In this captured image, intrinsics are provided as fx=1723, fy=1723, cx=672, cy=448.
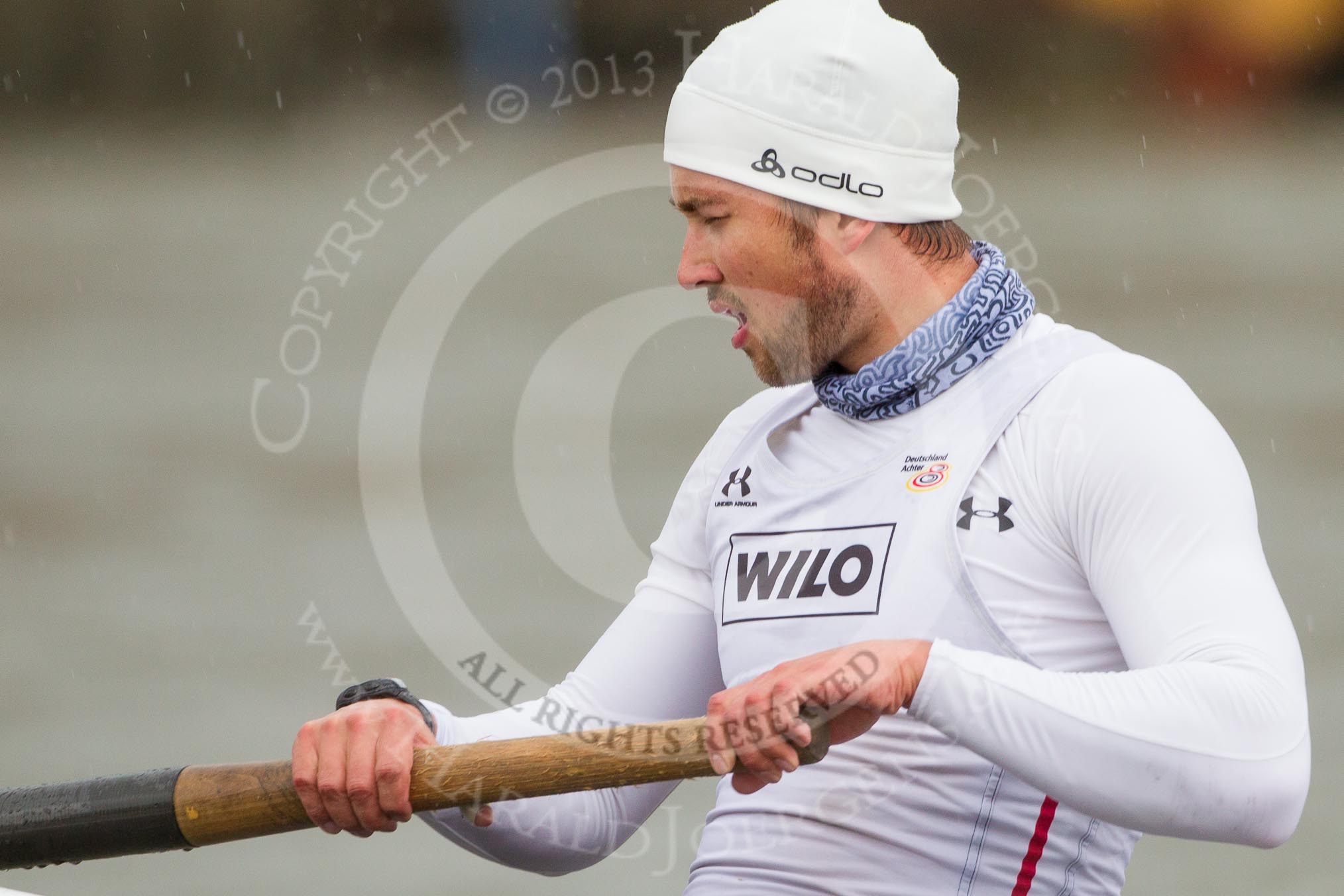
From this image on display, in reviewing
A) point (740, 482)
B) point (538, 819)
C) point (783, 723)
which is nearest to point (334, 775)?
point (538, 819)

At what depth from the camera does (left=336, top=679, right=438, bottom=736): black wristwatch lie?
5.27ft

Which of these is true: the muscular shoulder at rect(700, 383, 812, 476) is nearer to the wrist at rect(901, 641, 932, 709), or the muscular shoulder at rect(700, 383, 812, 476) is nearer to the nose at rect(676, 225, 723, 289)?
the nose at rect(676, 225, 723, 289)

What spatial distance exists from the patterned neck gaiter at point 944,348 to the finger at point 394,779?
1.83 ft

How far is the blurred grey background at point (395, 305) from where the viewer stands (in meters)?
4.37

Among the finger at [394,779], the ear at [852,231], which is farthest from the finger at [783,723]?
the ear at [852,231]

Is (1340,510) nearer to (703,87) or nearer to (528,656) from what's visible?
(528,656)

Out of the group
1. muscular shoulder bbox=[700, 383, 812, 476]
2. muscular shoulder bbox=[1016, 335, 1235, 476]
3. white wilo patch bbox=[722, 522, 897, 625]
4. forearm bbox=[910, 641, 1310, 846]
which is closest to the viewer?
forearm bbox=[910, 641, 1310, 846]

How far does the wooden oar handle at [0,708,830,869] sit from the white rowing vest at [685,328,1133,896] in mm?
217

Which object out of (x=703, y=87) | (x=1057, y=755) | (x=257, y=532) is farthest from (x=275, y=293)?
(x=1057, y=755)

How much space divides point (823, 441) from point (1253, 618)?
1.69 ft

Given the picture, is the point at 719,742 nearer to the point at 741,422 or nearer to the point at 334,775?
the point at 334,775

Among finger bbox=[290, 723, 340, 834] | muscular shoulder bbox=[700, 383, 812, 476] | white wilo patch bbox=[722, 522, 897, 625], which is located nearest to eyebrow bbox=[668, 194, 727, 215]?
muscular shoulder bbox=[700, 383, 812, 476]

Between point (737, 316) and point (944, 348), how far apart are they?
0.22 meters

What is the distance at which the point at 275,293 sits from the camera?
750cm
